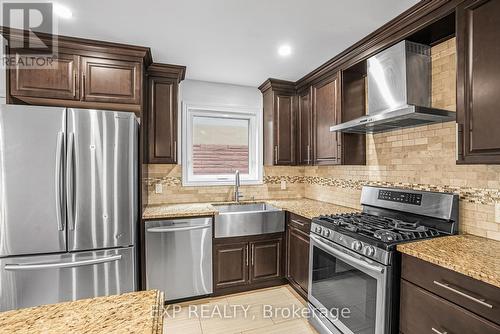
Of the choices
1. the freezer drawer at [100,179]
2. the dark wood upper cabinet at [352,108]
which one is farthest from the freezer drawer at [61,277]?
the dark wood upper cabinet at [352,108]

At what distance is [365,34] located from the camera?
212 centimetres

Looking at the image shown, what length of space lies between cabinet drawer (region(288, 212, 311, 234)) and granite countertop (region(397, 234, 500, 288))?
3.37 feet

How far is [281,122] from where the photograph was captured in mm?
3295

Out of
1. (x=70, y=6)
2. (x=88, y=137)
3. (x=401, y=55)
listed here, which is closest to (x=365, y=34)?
(x=401, y=55)

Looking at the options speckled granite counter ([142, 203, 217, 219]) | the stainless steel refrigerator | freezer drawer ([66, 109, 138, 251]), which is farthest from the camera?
speckled granite counter ([142, 203, 217, 219])

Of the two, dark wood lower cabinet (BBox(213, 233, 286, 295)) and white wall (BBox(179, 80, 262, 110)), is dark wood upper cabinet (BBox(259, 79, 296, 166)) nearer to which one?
white wall (BBox(179, 80, 262, 110))

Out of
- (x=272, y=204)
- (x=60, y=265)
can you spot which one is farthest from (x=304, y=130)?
(x=60, y=265)

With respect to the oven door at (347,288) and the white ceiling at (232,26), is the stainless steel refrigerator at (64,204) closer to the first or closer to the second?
the white ceiling at (232,26)

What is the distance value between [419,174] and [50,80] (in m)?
3.21

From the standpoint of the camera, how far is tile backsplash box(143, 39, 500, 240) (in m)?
1.67

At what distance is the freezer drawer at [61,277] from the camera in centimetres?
190

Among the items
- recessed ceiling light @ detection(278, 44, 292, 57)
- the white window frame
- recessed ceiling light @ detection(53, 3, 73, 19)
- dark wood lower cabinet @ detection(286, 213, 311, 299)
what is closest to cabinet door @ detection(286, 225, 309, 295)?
dark wood lower cabinet @ detection(286, 213, 311, 299)

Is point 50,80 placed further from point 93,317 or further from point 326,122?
point 326,122

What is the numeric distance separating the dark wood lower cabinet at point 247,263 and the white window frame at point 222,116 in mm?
910
